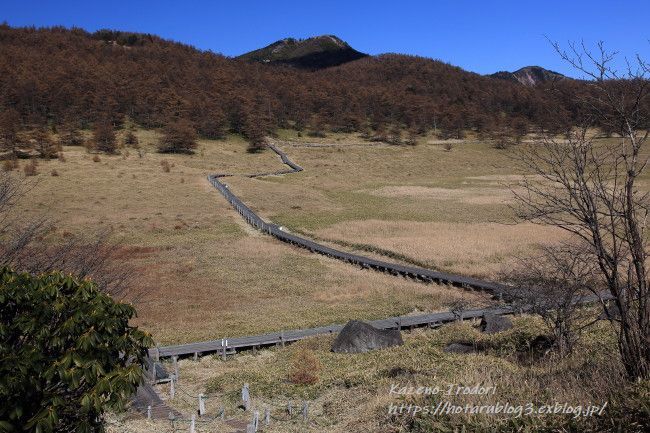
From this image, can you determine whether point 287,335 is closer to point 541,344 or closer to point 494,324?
point 494,324

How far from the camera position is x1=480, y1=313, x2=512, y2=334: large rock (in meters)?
19.2

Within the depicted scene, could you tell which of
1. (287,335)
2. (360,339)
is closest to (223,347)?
(287,335)

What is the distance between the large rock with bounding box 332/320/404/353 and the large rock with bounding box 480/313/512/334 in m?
3.35

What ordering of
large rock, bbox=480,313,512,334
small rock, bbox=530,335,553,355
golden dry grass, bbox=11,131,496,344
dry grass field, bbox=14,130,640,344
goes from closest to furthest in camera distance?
small rock, bbox=530,335,553,355 → large rock, bbox=480,313,512,334 → golden dry grass, bbox=11,131,496,344 → dry grass field, bbox=14,130,640,344

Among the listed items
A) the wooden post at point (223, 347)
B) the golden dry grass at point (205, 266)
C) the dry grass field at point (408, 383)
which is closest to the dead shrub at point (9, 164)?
the golden dry grass at point (205, 266)

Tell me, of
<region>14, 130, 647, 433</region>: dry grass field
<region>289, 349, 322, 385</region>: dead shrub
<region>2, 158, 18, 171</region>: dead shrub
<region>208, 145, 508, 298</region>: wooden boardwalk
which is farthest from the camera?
<region>2, 158, 18, 171</region>: dead shrub

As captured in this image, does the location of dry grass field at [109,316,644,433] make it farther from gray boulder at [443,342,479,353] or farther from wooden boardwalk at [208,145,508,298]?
wooden boardwalk at [208,145,508,298]

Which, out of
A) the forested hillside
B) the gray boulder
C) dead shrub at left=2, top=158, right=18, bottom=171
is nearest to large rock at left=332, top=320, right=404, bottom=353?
the gray boulder

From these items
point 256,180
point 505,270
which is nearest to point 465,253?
point 505,270

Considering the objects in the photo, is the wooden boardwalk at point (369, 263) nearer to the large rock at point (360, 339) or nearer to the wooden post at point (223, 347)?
the large rock at point (360, 339)

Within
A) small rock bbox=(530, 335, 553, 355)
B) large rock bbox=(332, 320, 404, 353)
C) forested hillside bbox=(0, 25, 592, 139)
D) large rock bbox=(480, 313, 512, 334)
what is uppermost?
forested hillside bbox=(0, 25, 592, 139)

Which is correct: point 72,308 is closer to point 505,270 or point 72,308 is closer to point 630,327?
point 630,327

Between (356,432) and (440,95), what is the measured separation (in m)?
180

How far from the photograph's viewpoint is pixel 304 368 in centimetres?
1491
